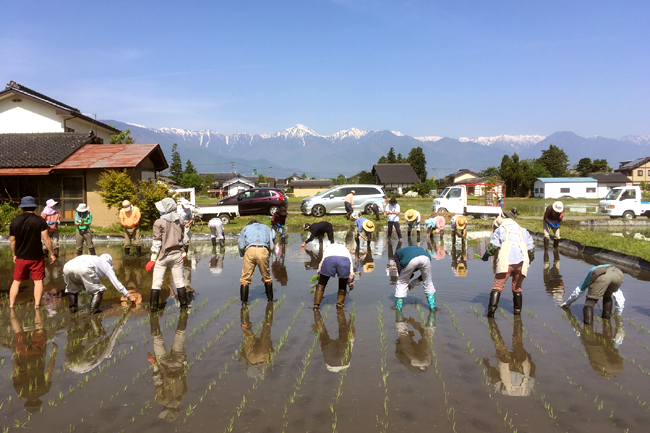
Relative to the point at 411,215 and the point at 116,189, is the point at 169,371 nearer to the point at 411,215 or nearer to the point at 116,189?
the point at 411,215

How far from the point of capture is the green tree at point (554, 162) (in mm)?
71875

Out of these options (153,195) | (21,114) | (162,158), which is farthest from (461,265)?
(21,114)

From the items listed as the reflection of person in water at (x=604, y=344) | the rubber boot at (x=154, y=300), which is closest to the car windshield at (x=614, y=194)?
the reflection of person in water at (x=604, y=344)

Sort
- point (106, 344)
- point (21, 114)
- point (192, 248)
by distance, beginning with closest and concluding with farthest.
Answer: point (106, 344)
point (192, 248)
point (21, 114)

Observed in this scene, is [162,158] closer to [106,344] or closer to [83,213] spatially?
[83,213]

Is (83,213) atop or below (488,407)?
atop

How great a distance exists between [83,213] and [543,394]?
37.9ft

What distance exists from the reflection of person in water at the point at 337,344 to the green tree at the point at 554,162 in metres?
75.0

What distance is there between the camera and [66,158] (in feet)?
67.1

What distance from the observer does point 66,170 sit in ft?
66.2

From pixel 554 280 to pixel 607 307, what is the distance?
3.07 m

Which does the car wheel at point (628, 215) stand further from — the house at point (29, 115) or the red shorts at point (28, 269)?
the house at point (29, 115)

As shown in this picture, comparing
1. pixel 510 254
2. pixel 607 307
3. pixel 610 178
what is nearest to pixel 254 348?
pixel 510 254

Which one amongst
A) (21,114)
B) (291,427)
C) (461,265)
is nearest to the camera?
(291,427)
